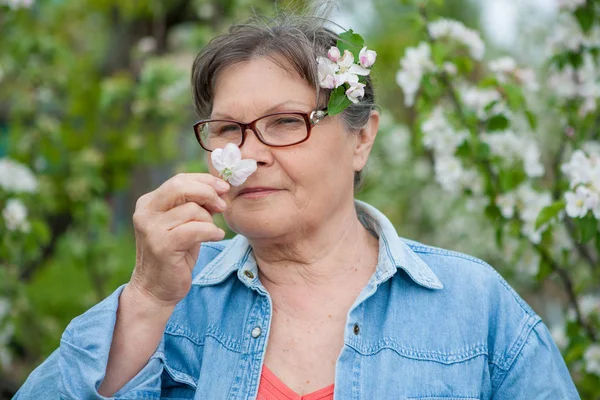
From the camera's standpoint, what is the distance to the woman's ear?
A: 2328 millimetres

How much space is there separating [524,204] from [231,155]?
5.98 feet

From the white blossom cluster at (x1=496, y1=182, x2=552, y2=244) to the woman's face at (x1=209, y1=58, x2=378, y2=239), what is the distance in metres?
1.42

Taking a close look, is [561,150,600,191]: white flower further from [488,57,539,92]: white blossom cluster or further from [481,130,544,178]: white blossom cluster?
[488,57,539,92]: white blossom cluster

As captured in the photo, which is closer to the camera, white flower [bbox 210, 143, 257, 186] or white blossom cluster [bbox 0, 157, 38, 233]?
white flower [bbox 210, 143, 257, 186]

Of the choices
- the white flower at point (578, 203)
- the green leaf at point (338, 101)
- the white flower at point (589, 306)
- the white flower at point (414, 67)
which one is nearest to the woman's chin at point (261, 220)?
the green leaf at point (338, 101)

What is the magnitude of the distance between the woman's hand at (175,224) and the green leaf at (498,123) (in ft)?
5.80

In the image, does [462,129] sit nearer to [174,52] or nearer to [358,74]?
[358,74]

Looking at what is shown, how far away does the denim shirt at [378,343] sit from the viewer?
1995 millimetres

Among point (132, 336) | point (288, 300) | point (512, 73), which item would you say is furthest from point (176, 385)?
point (512, 73)

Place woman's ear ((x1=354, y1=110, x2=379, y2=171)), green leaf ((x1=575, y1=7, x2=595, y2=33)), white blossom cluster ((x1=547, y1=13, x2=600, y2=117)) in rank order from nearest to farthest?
woman's ear ((x1=354, y1=110, x2=379, y2=171)), green leaf ((x1=575, y1=7, x2=595, y2=33)), white blossom cluster ((x1=547, y1=13, x2=600, y2=117))

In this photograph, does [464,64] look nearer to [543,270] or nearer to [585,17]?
[585,17]

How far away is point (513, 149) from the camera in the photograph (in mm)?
3352

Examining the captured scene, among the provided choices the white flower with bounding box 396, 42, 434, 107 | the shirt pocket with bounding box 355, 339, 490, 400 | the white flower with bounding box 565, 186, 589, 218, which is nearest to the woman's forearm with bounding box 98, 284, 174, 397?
the shirt pocket with bounding box 355, 339, 490, 400

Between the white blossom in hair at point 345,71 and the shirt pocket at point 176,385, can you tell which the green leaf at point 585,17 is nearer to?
the white blossom in hair at point 345,71
